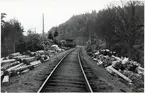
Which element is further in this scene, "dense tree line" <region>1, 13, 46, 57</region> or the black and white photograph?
"dense tree line" <region>1, 13, 46, 57</region>

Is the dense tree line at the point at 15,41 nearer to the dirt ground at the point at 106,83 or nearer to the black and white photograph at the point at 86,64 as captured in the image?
the black and white photograph at the point at 86,64

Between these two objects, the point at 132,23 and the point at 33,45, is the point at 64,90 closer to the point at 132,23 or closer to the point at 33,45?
the point at 132,23

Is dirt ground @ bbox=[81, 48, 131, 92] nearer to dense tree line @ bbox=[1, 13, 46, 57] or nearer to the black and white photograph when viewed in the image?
the black and white photograph

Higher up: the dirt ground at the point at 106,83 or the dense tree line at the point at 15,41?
the dense tree line at the point at 15,41

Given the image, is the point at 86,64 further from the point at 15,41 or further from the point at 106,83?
the point at 15,41

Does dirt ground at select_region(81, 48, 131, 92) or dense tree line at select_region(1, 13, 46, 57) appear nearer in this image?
dirt ground at select_region(81, 48, 131, 92)

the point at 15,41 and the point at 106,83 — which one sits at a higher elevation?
the point at 15,41

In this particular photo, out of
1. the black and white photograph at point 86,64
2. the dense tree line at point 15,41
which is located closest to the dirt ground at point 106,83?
the black and white photograph at point 86,64

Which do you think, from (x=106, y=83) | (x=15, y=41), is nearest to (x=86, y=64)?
(x=106, y=83)

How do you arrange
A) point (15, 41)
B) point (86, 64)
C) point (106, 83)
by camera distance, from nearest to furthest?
point (106, 83) → point (86, 64) → point (15, 41)

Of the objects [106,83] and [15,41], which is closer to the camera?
[106,83]

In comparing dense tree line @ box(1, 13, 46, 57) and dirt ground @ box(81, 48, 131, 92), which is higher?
dense tree line @ box(1, 13, 46, 57)

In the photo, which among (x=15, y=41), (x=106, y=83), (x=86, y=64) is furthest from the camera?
(x=15, y=41)

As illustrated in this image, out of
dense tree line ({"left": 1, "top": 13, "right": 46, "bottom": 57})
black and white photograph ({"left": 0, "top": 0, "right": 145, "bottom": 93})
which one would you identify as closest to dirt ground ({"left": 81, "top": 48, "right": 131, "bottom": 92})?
black and white photograph ({"left": 0, "top": 0, "right": 145, "bottom": 93})
